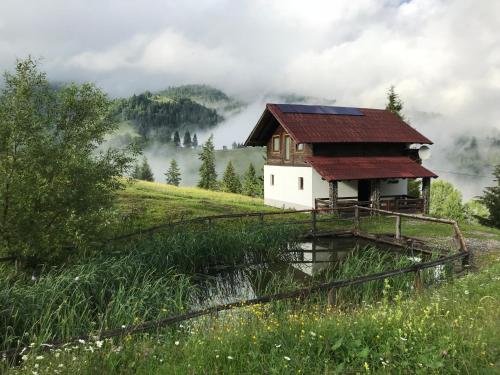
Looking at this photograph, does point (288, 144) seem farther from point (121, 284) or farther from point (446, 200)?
point (446, 200)

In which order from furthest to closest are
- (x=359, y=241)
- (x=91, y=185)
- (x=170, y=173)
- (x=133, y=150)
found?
(x=170, y=173) < (x=359, y=241) < (x=133, y=150) < (x=91, y=185)

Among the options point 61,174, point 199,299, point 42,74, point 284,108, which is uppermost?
point 284,108

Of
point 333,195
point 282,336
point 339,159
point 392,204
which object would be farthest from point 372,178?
point 282,336

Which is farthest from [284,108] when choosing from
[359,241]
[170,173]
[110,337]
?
[170,173]

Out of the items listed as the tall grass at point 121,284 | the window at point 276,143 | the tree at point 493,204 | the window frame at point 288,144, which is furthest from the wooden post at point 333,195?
the tree at point 493,204

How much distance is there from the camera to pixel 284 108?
30.9 m

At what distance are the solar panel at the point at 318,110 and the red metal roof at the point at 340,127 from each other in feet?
1.19

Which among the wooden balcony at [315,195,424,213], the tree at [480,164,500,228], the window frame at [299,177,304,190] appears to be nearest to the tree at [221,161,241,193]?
the tree at [480,164,500,228]

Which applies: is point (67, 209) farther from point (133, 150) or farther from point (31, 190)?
point (133, 150)

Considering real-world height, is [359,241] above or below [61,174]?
below

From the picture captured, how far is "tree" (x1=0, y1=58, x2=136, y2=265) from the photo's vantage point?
9.59 metres

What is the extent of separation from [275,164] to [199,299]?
75.6 feet

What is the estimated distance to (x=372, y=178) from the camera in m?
26.9

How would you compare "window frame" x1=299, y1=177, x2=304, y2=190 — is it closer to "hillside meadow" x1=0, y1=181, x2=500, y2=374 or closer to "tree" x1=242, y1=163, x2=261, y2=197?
"hillside meadow" x1=0, y1=181, x2=500, y2=374
